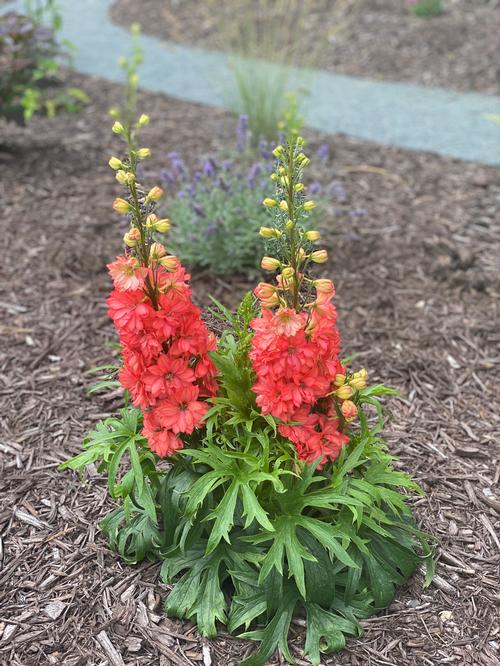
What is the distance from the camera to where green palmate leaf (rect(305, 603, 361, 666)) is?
7.52ft

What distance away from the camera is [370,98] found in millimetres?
7113

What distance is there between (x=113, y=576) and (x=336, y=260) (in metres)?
2.49

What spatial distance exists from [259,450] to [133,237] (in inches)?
28.6

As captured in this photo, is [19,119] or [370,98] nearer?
[19,119]

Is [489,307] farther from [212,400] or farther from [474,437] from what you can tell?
[212,400]

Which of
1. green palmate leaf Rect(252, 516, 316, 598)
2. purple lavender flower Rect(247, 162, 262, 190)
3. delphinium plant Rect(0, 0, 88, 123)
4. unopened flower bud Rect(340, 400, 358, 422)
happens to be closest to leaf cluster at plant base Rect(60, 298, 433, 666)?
green palmate leaf Rect(252, 516, 316, 598)

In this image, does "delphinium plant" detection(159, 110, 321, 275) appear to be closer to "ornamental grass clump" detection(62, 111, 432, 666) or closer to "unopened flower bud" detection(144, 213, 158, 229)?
"ornamental grass clump" detection(62, 111, 432, 666)

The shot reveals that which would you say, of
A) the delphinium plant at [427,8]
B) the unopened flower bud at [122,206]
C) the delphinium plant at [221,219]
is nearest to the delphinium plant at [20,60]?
the delphinium plant at [221,219]

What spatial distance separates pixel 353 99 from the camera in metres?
7.11

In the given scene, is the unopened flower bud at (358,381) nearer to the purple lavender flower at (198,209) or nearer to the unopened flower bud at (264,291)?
the unopened flower bud at (264,291)

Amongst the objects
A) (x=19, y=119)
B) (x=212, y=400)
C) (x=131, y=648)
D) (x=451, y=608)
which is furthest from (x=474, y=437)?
(x=19, y=119)

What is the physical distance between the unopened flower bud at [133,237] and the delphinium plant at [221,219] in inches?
79.4

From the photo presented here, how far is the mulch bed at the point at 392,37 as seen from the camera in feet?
24.4

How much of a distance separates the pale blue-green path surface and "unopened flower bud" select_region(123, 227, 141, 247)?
4.35 m
